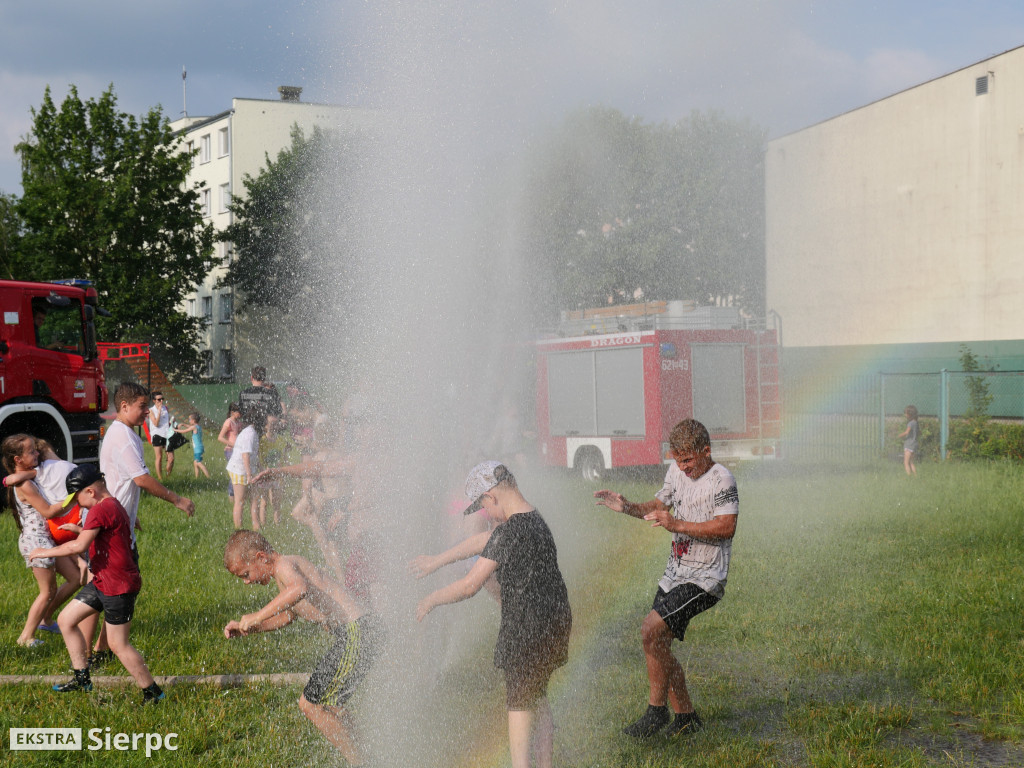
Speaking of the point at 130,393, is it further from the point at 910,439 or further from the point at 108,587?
the point at 910,439

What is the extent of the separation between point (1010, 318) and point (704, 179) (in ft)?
40.4

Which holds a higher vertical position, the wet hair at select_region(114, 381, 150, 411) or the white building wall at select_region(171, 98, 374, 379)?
the white building wall at select_region(171, 98, 374, 379)

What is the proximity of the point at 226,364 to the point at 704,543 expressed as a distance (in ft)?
186

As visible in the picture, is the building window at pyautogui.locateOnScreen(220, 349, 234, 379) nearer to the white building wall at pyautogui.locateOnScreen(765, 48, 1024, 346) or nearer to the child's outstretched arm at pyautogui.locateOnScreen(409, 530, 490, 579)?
the white building wall at pyautogui.locateOnScreen(765, 48, 1024, 346)

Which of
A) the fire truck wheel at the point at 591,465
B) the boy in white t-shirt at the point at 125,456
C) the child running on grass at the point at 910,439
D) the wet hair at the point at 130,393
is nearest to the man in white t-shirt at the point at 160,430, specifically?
Answer: the fire truck wheel at the point at 591,465

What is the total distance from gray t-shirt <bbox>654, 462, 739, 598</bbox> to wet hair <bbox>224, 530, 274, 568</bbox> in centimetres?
229

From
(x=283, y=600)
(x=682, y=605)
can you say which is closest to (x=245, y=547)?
(x=283, y=600)

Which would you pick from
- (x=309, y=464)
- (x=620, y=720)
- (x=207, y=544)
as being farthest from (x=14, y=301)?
(x=620, y=720)

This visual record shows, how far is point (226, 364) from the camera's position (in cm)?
5888

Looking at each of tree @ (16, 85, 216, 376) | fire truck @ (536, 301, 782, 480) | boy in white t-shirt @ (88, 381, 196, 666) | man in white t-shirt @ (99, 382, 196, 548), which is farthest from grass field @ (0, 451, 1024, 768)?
tree @ (16, 85, 216, 376)

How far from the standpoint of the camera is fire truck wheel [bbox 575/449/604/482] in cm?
2016

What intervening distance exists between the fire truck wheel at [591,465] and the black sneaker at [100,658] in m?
13.8

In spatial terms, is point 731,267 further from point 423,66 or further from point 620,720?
point 620,720

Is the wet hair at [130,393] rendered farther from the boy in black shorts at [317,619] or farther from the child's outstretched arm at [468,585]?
the child's outstretched arm at [468,585]
